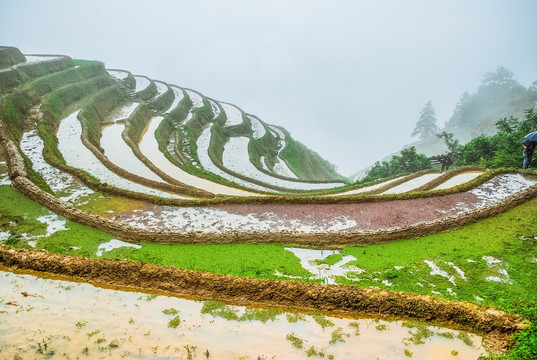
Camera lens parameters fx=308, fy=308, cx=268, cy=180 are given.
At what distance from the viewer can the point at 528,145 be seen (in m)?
15.6

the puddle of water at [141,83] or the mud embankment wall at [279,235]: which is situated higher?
the puddle of water at [141,83]

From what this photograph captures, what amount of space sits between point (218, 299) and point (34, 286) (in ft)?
13.7

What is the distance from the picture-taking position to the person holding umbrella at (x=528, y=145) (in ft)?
48.8

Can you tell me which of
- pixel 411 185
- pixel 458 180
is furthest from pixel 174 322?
pixel 458 180

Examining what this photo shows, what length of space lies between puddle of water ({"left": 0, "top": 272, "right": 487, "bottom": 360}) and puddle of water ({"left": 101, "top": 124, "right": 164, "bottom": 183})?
1145 centimetres

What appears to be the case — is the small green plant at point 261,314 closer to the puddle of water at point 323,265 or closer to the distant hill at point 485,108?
the puddle of water at point 323,265

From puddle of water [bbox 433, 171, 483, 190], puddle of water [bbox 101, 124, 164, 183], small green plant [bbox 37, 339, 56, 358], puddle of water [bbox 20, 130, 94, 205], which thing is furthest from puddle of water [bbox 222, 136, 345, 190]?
small green plant [bbox 37, 339, 56, 358]

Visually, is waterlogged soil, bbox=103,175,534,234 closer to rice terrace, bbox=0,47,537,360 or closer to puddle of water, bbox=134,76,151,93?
rice terrace, bbox=0,47,537,360

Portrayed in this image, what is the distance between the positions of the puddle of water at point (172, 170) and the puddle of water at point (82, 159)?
11.0 feet

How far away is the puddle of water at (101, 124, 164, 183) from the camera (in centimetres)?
1830

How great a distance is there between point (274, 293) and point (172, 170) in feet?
50.5

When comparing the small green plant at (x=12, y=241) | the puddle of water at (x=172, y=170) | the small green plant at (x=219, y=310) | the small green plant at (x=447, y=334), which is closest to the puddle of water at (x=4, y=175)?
the small green plant at (x=12, y=241)

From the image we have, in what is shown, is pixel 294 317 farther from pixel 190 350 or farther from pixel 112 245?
pixel 112 245

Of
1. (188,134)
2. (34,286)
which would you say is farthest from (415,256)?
(188,134)
